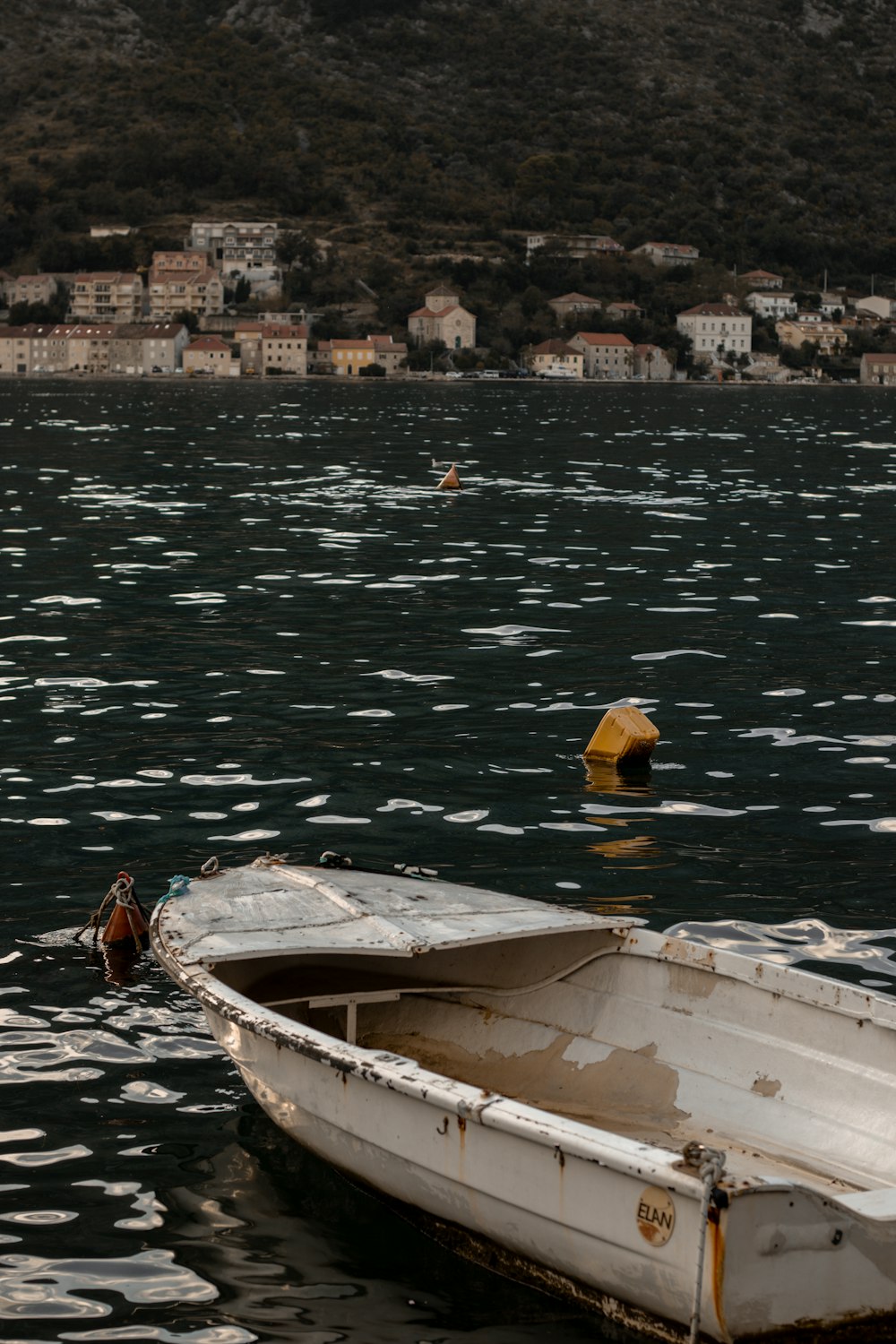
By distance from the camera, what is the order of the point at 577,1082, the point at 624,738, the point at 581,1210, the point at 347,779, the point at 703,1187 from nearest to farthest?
1. the point at 703,1187
2. the point at 581,1210
3. the point at 577,1082
4. the point at 347,779
5. the point at 624,738

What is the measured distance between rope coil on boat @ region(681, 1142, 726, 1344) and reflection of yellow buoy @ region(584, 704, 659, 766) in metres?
9.47

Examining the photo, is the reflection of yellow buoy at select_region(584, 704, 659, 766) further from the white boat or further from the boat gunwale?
the boat gunwale

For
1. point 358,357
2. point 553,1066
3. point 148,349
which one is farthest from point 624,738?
point 148,349

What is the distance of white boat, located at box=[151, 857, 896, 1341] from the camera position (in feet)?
21.1

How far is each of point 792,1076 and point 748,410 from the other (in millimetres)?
112581

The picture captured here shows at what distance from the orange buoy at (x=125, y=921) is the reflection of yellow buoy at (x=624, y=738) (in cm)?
596

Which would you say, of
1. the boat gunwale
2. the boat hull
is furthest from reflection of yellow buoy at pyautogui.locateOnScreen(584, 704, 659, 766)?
the boat hull

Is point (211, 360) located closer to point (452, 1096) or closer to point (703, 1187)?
point (452, 1096)

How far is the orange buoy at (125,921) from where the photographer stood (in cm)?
1128

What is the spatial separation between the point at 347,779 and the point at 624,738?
8.55 ft

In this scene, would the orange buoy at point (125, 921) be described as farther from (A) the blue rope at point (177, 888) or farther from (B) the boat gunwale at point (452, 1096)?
(B) the boat gunwale at point (452, 1096)

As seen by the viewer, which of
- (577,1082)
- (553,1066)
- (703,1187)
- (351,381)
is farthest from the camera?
(351,381)

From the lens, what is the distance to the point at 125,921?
11.3m

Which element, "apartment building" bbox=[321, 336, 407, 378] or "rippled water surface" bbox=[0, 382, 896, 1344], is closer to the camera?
"rippled water surface" bbox=[0, 382, 896, 1344]
